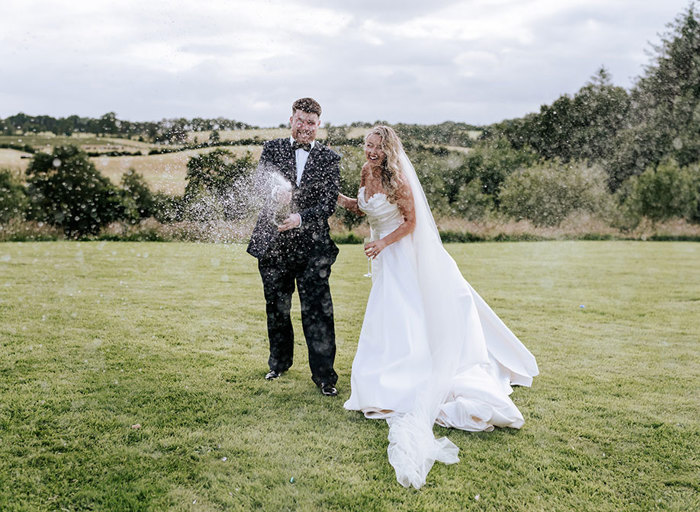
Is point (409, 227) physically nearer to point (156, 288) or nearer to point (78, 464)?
point (78, 464)

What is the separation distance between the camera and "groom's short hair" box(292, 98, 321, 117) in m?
4.37

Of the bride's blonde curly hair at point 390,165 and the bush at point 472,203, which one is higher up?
the bride's blonde curly hair at point 390,165

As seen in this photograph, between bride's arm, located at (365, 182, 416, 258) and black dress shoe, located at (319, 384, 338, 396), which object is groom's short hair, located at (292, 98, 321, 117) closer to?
bride's arm, located at (365, 182, 416, 258)

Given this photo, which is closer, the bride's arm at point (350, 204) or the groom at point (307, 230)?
the groom at point (307, 230)

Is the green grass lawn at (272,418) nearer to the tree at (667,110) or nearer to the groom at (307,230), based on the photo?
the groom at (307,230)

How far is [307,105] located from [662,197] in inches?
870

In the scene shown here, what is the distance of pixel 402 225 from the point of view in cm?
452

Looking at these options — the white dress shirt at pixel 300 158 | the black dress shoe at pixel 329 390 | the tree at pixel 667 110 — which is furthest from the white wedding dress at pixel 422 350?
the tree at pixel 667 110

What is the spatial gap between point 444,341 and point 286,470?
5.40 feet

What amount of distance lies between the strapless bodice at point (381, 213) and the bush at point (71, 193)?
14491 mm

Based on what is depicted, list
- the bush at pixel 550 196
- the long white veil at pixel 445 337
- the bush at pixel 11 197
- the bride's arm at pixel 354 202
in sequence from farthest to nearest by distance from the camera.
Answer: the bush at pixel 550 196 → the bush at pixel 11 197 → the bride's arm at pixel 354 202 → the long white veil at pixel 445 337

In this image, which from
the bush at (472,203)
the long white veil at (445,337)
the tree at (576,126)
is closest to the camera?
the long white veil at (445,337)

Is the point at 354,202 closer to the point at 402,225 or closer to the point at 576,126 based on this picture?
the point at 402,225

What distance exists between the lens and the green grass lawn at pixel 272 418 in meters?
3.03
